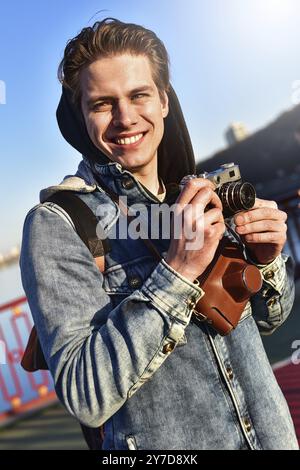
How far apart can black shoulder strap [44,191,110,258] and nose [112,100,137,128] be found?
21 centimetres

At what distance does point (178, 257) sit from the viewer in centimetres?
103

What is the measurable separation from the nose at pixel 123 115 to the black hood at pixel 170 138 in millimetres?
152

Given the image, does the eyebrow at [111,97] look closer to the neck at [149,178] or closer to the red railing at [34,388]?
Answer: the neck at [149,178]

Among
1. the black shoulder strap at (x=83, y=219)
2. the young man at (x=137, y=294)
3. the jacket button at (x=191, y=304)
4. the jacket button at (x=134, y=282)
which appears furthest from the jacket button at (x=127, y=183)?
the jacket button at (x=191, y=304)

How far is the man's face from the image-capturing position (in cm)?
117

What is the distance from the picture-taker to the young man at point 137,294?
99cm

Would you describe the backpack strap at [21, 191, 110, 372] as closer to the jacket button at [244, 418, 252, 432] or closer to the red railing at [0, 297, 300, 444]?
the jacket button at [244, 418, 252, 432]

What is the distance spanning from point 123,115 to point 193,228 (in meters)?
0.35

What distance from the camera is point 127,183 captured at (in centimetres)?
121

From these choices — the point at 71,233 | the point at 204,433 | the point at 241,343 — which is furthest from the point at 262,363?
the point at 71,233

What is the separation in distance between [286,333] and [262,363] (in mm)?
4366

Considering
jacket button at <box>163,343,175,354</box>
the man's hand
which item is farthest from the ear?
jacket button at <box>163,343,175,354</box>

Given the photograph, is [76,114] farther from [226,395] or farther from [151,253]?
[226,395]

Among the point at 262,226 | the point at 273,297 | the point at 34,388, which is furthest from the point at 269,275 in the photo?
the point at 34,388
